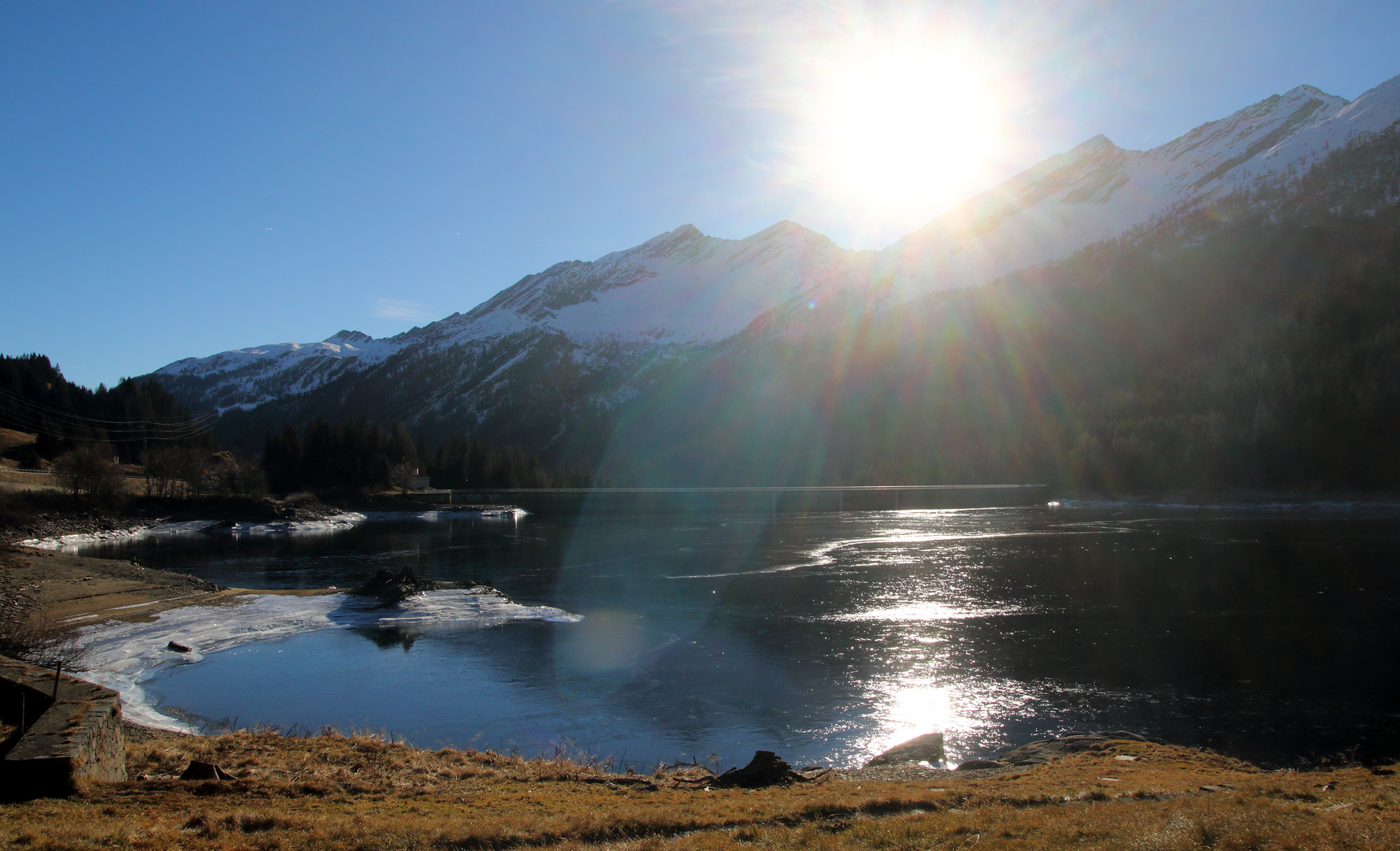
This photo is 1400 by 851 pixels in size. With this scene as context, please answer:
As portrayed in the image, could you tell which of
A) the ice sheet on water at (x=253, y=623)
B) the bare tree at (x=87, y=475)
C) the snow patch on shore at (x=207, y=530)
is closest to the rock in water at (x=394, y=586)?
the ice sheet on water at (x=253, y=623)

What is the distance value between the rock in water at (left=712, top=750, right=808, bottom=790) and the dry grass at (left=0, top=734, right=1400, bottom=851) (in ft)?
1.88

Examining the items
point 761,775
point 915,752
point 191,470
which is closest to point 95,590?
point 761,775

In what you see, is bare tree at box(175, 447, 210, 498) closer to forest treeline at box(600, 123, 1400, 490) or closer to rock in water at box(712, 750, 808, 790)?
rock in water at box(712, 750, 808, 790)

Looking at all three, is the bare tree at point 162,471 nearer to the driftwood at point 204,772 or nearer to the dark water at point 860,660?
the dark water at point 860,660

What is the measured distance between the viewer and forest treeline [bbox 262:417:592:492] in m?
122

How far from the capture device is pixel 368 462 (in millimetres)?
124500

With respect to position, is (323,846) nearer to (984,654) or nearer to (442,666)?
(442,666)

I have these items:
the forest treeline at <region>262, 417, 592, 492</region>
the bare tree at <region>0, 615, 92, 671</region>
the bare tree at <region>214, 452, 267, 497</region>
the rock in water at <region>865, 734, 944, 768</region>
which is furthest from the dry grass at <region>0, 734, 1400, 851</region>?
the forest treeline at <region>262, 417, 592, 492</region>

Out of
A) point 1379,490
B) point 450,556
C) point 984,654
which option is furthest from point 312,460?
point 1379,490

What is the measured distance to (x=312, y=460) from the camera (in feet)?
403

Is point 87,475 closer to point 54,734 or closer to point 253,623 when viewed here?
point 253,623

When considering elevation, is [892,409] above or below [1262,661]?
above

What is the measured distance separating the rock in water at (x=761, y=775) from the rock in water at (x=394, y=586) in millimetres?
24221

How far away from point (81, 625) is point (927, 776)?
29.1 m
